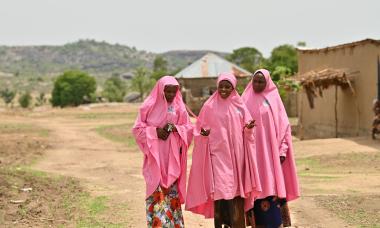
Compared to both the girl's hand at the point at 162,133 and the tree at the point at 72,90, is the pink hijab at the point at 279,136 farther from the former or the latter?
the tree at the point at 72,90

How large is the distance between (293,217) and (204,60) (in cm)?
3160

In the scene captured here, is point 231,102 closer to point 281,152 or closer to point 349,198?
point 281,152

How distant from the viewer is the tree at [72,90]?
171 feet

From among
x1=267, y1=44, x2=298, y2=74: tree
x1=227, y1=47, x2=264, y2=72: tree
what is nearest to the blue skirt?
x1=267, y1=44, x2=298, y2=74: tree

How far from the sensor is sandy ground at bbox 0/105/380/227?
827cm

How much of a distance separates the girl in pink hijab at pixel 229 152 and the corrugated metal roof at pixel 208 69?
31.0 m

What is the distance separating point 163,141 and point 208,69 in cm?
3225

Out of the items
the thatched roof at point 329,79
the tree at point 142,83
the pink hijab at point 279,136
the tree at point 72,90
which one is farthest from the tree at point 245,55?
the pink hijab at point 279,136

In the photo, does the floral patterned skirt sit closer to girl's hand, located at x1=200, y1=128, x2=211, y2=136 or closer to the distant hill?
girl's hand, located at x1=200, y1=128, x2=211, y2=136

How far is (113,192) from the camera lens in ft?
35.0

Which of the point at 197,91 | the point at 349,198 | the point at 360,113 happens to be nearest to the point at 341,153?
the point at 360,113

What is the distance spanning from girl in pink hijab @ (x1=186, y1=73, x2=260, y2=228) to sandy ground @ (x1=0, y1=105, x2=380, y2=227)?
1609 mm

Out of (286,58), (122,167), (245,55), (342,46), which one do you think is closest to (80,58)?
(245,55)

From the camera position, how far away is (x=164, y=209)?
644 centimetres
